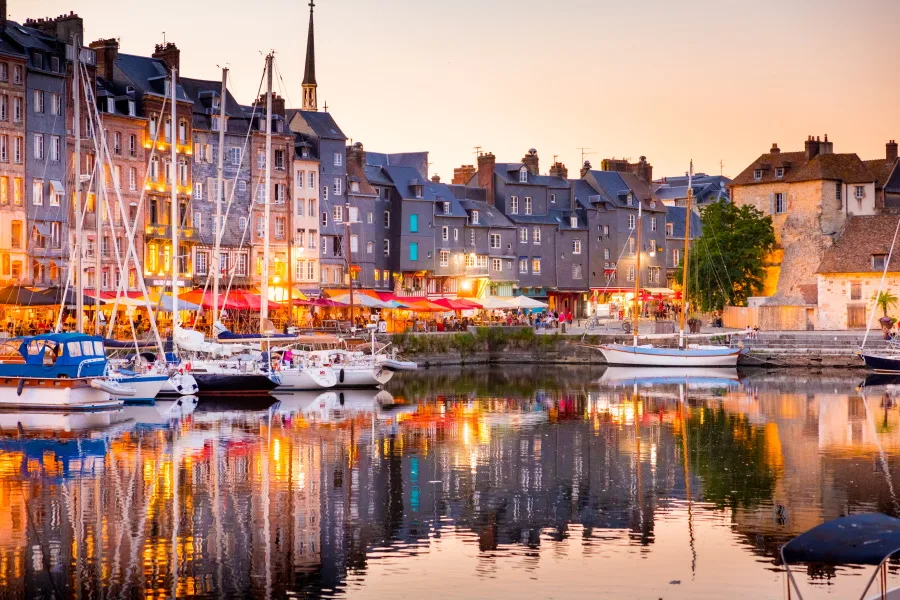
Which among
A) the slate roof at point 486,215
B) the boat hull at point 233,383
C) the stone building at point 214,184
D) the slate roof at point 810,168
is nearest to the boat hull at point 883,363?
the slate roof at point 810,168

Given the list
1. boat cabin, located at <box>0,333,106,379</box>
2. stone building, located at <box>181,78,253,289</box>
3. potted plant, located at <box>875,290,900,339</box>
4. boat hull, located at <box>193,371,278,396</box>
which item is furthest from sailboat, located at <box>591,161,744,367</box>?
boat cabin, located at <box>0,333,106,379</box>

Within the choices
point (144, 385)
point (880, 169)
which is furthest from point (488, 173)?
point (144, 385)

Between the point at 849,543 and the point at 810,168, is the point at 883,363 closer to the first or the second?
the point at 810,168

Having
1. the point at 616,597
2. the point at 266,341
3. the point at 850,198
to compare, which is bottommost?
the point at 616,597

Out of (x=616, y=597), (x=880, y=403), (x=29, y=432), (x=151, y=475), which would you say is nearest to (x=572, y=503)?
(x=616, y=597)

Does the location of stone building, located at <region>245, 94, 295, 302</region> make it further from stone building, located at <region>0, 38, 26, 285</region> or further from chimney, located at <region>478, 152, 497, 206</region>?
chimney, located at <region>478, 152, 497, 206</region>

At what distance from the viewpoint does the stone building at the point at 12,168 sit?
212 ft

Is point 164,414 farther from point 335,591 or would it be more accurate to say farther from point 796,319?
point 796,319

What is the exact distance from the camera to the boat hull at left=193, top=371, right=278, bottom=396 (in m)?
50.8

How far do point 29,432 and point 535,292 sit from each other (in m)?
66.9

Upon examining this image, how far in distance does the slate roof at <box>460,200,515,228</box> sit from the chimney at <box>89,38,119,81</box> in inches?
1252

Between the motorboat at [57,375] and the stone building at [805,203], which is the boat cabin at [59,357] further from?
the stone building at [805,203]

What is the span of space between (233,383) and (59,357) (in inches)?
420

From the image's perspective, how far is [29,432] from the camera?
37.9 meters
